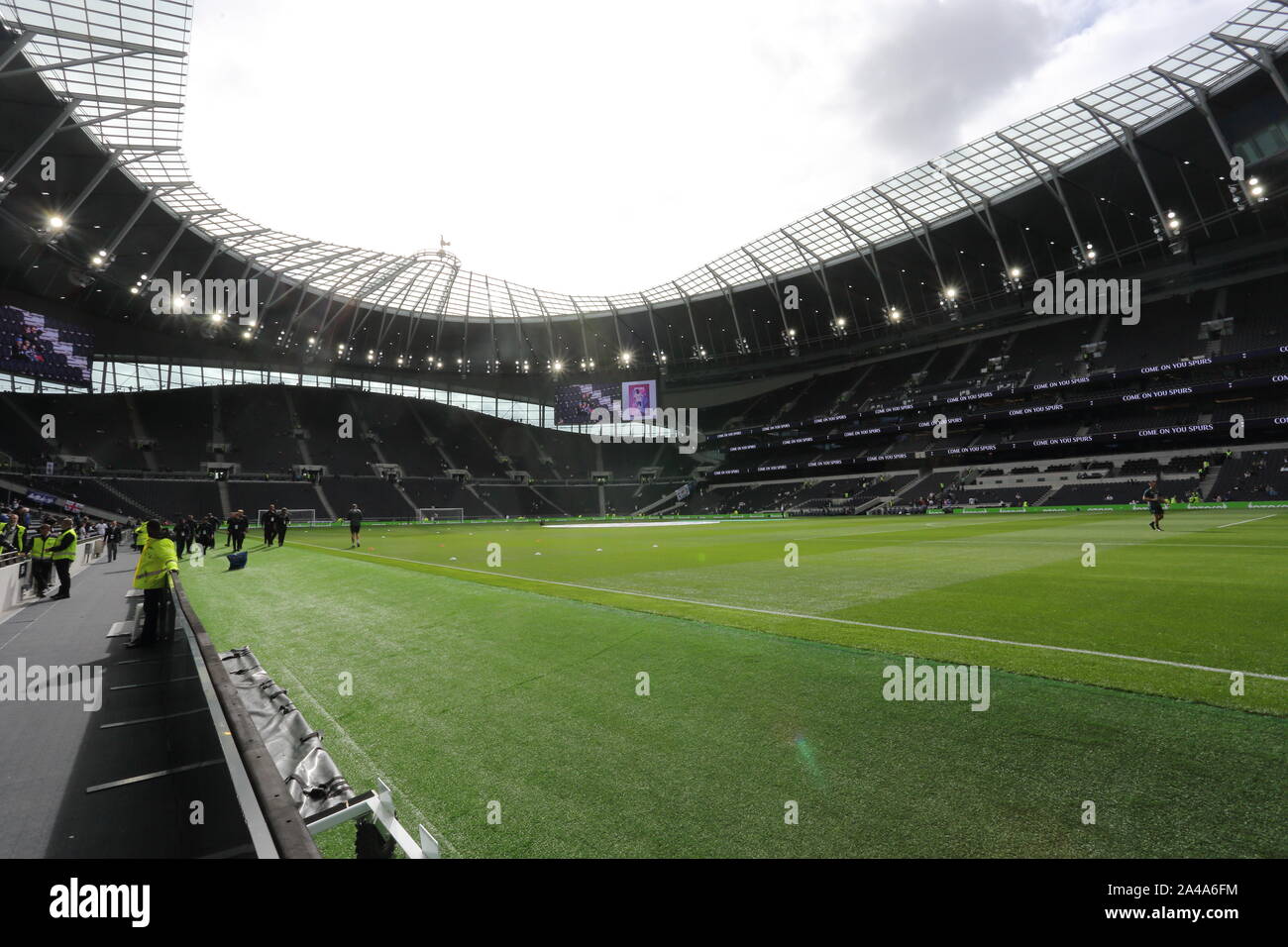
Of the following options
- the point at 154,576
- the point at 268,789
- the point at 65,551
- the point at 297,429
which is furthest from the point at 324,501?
the point at 268,789

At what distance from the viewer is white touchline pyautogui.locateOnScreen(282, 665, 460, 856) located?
3.14 m

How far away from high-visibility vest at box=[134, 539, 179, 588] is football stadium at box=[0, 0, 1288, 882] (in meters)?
0.06

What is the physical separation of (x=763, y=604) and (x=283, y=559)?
18.3 m

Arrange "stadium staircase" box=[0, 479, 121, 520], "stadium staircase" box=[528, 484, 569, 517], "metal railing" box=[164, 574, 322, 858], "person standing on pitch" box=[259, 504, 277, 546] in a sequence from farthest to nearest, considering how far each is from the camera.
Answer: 1. "stadium staircase" box=[528, 484, 569, 517]
2. "stadium staircase" box=[0, 479, 121, 520]
3. "person standing on pitch" box=[259, 504, 277, 546]
4. "metal railing" box=[164, 574, 322, 858]

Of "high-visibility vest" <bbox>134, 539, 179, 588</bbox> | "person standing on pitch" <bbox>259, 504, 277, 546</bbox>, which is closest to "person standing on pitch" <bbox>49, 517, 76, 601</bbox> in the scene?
"high-visibility vest" <bbox>134, 539, 179, 588</bbox>

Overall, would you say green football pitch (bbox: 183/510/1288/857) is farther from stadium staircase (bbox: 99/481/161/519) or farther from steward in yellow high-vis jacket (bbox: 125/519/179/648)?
stadium staircase (bbox: 99/481/161/519)

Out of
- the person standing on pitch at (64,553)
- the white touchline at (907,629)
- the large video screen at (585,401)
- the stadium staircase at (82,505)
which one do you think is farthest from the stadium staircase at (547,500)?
the white touchline at (907,629)

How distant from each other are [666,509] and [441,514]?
32.3 meters

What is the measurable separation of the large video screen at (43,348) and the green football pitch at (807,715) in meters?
61.1

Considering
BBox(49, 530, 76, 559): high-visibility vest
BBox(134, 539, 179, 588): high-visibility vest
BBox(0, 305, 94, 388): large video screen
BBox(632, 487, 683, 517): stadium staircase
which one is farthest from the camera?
BBox(632, 487, 683, 517): stadium staircase

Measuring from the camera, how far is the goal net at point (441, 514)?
66062 mm

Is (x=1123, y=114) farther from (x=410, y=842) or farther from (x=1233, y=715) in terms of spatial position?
(x=410, y=842)

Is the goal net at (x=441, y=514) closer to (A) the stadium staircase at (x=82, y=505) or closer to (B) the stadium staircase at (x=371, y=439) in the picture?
(B) the stadium staircase at (x=371, y=439)

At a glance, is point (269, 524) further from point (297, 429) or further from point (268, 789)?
point (297, 429)
